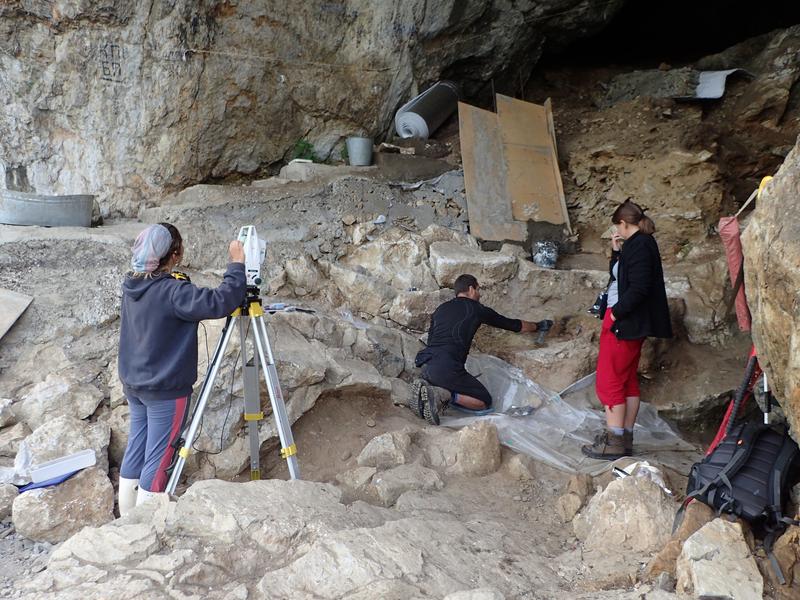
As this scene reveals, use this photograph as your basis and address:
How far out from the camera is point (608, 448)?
13.2 ft

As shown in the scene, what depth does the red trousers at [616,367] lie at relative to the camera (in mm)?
4012

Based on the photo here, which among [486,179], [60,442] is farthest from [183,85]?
[60,442]

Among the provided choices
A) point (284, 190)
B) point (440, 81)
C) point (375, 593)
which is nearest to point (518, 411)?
point (375, 593)

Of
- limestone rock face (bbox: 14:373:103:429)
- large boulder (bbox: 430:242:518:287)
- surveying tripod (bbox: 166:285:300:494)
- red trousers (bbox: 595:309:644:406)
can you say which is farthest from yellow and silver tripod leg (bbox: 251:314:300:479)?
large boulder (bbox: 430:242:518:287)

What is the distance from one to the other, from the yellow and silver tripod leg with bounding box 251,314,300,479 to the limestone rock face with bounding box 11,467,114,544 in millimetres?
952

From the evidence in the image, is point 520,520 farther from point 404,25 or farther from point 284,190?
point 404,25

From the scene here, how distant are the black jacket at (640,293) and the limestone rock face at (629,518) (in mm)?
1227

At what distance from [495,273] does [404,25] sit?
3308mm

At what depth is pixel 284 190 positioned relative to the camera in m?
6.16

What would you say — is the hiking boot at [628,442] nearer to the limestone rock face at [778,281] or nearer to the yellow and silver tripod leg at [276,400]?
the limestone rock face at [778,281]

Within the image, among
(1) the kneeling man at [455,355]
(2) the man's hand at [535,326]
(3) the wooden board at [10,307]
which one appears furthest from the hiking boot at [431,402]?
(3) the wooden board at [10,307]

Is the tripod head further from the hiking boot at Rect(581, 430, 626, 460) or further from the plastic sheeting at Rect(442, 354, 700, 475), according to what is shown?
the hiking boot at Rect(581, 430, 626, 460)

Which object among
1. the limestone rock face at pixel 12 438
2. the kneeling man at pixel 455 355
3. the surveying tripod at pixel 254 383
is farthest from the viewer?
the kneeling man at pixel 455 355

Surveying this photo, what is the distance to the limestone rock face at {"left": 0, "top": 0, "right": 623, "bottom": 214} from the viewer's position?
5793 mm
